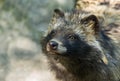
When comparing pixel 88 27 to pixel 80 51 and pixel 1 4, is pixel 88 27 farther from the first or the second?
pixel 1 4

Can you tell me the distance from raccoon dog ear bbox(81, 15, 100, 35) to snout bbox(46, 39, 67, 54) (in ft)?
1.25

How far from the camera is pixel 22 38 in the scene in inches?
279

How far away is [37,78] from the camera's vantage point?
6.92 m

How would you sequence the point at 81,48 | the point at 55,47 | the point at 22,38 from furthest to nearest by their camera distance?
the point at 22,38, the point at 81,48, the point at 55,47

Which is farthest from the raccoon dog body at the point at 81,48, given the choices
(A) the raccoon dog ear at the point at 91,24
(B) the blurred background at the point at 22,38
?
(B) the blurred background at the point at 22,38

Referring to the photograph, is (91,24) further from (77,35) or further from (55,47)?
(55,47)

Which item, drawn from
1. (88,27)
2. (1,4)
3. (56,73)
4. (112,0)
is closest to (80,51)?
(88,27)

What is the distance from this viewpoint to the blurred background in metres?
6.95

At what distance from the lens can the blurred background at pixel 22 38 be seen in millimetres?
6945

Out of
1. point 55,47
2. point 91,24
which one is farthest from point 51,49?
point 91,24

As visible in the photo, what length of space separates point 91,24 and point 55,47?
55cm

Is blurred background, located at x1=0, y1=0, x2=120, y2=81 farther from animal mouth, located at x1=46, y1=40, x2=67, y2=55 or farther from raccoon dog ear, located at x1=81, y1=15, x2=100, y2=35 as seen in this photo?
animal mouth, located at x1=46, y1=40, x2=67, y2=55

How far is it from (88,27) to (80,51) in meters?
0.26

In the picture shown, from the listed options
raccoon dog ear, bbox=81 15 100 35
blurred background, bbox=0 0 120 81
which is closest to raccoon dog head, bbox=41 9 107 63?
raccoon dog ear, bbox=81 15 100 35
